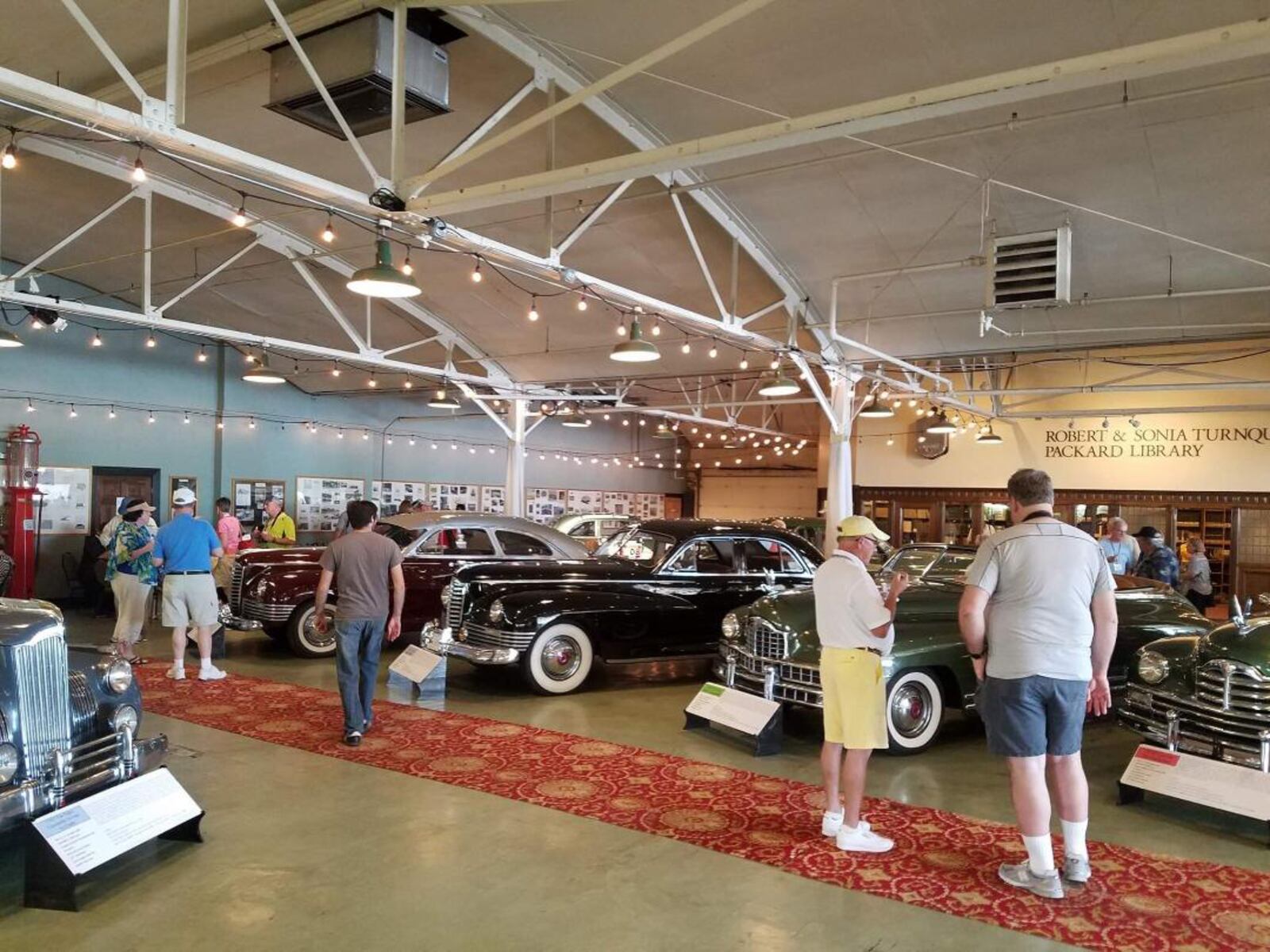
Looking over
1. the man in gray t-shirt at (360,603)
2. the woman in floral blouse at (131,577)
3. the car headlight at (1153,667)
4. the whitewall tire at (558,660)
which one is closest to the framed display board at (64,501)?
the woman in floral blouse at (131,577)

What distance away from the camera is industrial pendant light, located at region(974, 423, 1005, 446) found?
1911 centimetres

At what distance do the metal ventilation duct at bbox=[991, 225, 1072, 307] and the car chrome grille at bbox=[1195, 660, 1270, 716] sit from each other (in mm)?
4688

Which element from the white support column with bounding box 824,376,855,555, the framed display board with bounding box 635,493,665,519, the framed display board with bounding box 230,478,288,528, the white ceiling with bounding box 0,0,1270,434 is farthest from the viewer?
the framed display board with bounding box 635,493,665,519

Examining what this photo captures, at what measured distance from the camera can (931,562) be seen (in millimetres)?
8844

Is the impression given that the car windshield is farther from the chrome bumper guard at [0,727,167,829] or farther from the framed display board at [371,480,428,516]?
the framed display board at [371,480,428,516]

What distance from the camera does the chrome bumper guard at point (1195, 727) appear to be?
199 inches

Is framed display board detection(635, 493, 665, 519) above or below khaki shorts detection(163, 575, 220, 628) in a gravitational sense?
above

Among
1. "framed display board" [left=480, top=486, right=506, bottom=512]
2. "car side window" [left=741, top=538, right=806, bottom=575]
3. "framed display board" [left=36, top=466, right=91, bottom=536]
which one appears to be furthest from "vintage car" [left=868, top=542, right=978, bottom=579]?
"framed display board" [left=480, top=486, right=506, bottom=512]

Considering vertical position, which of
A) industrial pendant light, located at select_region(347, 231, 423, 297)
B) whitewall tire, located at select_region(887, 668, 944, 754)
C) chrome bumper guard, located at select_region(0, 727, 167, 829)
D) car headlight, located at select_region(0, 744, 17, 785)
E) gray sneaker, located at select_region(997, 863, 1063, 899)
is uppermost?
industrial pendant light, located at select_region(347, 231, 423, 297)

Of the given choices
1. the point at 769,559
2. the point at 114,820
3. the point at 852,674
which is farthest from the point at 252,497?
the point at 852,674

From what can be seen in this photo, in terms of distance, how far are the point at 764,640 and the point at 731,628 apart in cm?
49

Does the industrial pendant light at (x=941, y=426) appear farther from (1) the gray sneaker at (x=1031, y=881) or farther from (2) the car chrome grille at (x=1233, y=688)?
(1) the gray sneaker at (x=1031, y=881)

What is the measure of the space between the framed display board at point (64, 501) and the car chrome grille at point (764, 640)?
508 inches

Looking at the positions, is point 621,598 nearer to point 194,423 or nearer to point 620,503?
point 194,423
